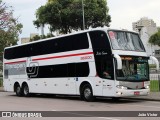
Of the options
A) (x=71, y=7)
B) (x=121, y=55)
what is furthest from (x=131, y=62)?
(x=71, y=7)

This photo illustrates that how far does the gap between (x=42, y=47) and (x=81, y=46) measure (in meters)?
4.54

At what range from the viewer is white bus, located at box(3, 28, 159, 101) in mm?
19750

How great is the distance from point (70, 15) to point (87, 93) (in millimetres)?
27462

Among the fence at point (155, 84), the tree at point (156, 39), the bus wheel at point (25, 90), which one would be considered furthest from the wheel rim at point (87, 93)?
the tree at point (156, 39)

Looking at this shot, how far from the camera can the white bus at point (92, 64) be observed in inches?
778

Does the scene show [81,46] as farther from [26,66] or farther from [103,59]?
[26,66]

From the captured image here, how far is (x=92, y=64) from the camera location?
68.6 feet

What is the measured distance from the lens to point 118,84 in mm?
19484

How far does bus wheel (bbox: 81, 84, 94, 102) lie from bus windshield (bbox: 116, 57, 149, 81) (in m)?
2.32

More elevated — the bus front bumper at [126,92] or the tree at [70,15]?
the tree at [70,15]

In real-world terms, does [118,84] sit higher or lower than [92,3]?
lower

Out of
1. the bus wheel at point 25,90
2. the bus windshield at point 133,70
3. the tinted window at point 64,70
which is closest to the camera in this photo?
the bus windshield at point 133,70

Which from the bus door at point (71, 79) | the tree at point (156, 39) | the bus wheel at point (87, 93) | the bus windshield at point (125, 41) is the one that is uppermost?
the tree at point (156, 39)

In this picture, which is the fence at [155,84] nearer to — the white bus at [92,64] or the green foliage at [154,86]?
the green foliage at [154,86]
